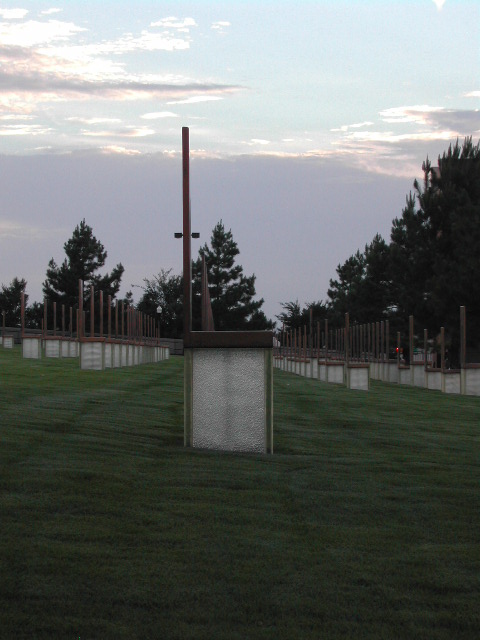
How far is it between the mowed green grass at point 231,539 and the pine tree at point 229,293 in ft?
342

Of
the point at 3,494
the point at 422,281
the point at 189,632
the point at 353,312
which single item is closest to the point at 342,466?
the point at 3,494

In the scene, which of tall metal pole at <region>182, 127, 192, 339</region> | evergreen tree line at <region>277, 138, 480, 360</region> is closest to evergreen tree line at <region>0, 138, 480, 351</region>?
evergreen tree line at <region>277, 138, 480, 360</region>

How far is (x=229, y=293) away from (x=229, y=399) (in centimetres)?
10725

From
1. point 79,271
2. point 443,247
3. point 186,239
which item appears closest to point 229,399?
point 186,239

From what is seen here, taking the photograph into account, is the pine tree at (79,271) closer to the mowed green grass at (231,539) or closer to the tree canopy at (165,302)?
the tree canopy at (165,302)

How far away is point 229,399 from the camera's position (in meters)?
9.90

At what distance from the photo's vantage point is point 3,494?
654cm

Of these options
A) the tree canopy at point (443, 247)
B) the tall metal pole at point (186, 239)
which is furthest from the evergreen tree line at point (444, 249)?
the tall metal pole at point (186, 239)

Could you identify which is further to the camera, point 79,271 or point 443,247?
point 79,271

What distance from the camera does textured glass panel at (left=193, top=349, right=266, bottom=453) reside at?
32.2ft

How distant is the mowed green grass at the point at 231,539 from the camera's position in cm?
429

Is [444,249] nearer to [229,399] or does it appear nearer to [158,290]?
[229,399]

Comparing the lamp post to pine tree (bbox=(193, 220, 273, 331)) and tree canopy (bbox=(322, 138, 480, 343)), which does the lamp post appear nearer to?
tree canopy (bbox=(322, 138, 480, 343))

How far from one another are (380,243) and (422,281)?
1225 inches
